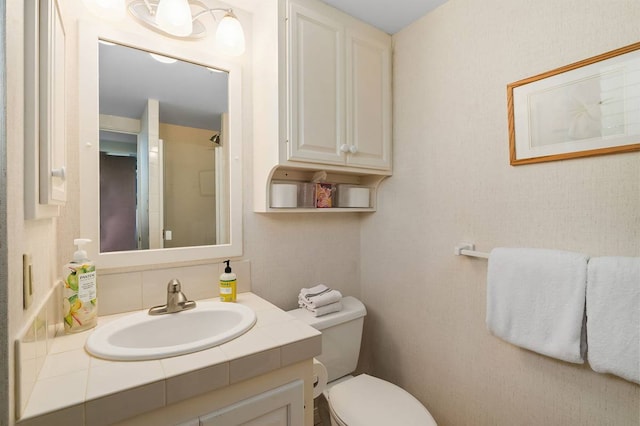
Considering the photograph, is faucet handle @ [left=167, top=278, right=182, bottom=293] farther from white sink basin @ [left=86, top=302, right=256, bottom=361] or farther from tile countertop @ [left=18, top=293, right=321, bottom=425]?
tile countertop @ [left=18, top=293, right=321, bottom=425]

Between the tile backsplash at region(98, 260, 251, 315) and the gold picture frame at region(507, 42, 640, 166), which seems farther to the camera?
the tile backsplash at region(98, 260, 251, 315)

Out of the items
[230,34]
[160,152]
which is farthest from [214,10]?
[160,152]

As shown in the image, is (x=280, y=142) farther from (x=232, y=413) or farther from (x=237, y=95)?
(x=232, y=413)

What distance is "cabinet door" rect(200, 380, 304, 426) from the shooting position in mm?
795

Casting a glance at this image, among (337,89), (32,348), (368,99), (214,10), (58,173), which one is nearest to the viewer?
(32,348)

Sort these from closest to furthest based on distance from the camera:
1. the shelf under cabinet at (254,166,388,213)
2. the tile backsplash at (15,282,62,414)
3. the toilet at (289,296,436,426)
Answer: the tile backsplash at (15,282,62,414) → the toilet at (289,296,436,426) → the shelf under cabinet at (254,166,388,213)

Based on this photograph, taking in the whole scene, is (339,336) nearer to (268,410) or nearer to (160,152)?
(268,410)

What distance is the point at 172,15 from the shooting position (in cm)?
113

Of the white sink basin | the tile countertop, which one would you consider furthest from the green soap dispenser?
the tile countertop

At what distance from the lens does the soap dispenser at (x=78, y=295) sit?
37.1 inches

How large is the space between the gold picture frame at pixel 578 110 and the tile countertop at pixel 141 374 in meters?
1.07

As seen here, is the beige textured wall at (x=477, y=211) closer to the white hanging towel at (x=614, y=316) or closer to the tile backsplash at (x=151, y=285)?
the white hanging towel at (x=614, y=316)

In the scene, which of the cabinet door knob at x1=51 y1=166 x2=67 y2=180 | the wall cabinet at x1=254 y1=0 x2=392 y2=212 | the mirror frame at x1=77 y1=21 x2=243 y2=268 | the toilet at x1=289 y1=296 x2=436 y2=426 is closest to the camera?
the cabinet door knob at x1=51 y1=166 x2=67 y2=180

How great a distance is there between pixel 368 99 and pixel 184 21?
0.89 meters
